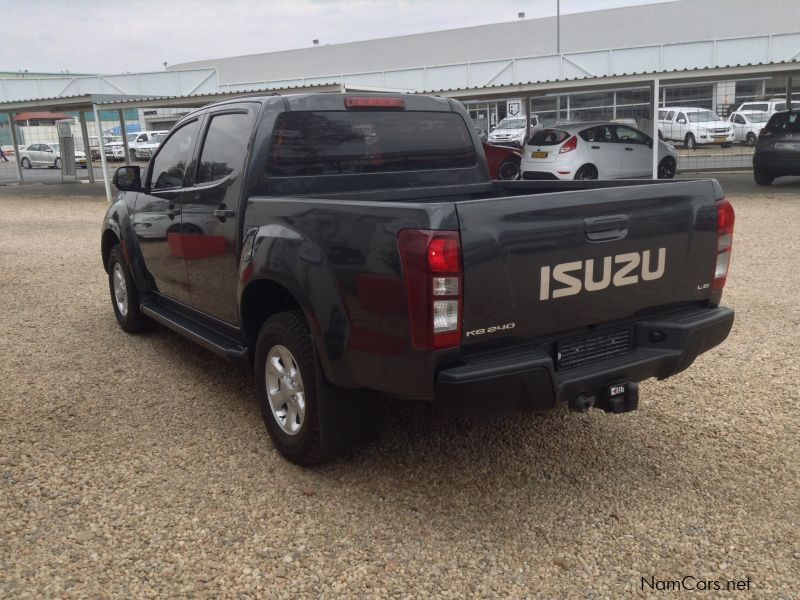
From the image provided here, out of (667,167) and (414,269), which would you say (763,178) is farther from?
(414,269)

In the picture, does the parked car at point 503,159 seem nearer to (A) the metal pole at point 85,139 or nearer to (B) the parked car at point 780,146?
(B) the parked car at point 780,146

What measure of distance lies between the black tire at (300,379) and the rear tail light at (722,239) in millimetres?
2035

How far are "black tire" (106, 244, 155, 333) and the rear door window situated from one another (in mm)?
2434

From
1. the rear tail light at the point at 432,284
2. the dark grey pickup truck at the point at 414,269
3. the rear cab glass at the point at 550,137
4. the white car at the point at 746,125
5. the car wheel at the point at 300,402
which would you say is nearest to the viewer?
the rear tail light at the point at 432,284

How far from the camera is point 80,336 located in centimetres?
624

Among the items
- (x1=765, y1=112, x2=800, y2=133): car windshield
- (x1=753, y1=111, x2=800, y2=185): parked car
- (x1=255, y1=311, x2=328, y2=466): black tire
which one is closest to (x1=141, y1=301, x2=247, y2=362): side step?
(x1=255, y1=311, x2=328, y2=466): black tire

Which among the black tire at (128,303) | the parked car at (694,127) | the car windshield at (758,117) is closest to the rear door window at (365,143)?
the black tire at (128,303)

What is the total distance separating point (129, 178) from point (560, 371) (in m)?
3.68

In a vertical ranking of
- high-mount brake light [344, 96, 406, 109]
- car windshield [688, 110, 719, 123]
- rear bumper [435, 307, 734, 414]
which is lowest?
rear bumper [435, 307, 734, 414]

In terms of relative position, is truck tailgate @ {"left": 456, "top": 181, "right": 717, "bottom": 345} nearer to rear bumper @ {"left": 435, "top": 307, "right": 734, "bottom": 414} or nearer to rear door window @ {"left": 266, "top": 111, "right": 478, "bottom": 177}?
rear bumper @ {"left": 435, "top": 307, "right": 734, "bottom": 414}

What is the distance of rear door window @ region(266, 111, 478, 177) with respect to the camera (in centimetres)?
405

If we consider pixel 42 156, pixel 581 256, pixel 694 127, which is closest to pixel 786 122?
pixel 694 127

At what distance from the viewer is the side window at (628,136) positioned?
54.6ft

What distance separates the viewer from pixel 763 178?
17.2 metres
